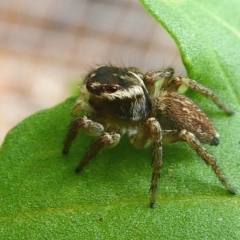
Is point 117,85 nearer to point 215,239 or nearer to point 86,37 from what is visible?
point 215,239

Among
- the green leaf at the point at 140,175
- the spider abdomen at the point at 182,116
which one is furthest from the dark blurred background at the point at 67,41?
the green leaf at the point at 140,175

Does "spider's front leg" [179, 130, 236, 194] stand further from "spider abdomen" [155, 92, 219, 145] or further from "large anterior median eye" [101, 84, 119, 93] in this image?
"large anterior median eye" [101, 84, 119, 93]

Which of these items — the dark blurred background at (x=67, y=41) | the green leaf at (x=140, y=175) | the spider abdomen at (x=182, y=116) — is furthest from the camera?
the dark blurred background at (x=67, y=41)

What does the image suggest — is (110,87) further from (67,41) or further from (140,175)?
(67,41)

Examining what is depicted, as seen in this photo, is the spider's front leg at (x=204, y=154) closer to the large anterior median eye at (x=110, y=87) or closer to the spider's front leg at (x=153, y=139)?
the spider's front leg at (x=153, y=139)

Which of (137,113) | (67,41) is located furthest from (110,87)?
(67,41)

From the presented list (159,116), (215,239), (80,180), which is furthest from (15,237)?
(159,116)

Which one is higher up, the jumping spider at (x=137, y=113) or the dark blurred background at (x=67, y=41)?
the jumping spider at (x=137, y=113)
